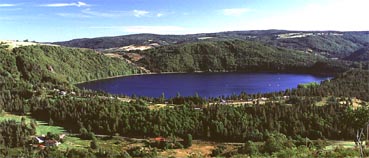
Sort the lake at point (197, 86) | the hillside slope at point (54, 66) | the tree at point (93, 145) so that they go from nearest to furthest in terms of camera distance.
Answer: the tree at point (93, 145)
the lake at point (197, 86)
the hillside slope at point (54, 66)

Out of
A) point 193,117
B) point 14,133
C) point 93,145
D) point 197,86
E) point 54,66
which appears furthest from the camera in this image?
point 54,66

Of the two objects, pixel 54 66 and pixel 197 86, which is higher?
pixel 54 66

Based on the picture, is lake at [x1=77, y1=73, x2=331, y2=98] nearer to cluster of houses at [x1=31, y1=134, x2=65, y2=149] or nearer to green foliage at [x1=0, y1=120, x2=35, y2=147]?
green foliage at [x1=0, y1=120, x2=35, y2=147]

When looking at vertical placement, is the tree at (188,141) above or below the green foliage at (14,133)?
below

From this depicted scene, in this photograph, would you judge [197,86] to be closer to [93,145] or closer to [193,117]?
[193,117]

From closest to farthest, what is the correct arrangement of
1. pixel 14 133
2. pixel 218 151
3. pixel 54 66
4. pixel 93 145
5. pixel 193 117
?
pixel 218 151 → pixel 93 145 → pixel 14 133 → pixel 193 117 → pixel 54 66

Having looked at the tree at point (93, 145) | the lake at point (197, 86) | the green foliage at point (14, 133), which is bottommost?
the lake at point (197, 86)

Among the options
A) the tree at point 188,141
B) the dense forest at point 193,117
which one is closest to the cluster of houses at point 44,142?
the dense forest at point 193,117

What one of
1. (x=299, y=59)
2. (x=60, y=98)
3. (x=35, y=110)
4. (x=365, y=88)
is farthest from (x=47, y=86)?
(x=299, y=59)

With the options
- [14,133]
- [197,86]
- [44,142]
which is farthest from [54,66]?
[44,142]

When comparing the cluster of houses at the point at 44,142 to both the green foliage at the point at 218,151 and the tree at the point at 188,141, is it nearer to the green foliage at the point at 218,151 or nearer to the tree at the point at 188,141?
the tree at the point at 188,141

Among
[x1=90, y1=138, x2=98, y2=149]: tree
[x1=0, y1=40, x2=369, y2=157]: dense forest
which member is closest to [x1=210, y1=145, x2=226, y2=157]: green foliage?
[x1=0, y1=40, x2=369, y2=157]: dense forest
